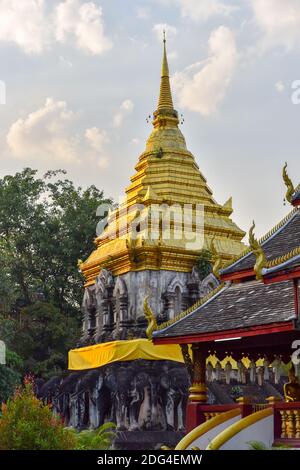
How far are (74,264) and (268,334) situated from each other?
89.5 feet

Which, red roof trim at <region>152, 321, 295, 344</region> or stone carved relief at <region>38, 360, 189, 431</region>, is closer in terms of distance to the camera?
red roof trim at <region>152, 321, 295, 344</region>

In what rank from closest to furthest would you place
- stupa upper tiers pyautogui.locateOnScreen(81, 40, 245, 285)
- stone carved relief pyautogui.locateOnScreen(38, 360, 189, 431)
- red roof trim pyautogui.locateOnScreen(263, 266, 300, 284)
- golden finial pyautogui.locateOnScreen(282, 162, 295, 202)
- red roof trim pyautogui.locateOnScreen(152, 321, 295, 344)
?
red roof trim pyautogui.locateOnScreen(263, 266, 300, 284) → red roof trim pyautogui.locateOnScreen(152, 321, 295, 344) → golden finial pyautogui.locateOnScreen(282, 162, 295, 202) → stone carved relief pyautogui.locateOnScreen(38, 360, 189, 431) → stupa upper tiers pyautogui.locateOnScreen(81, 40, 245, 285)

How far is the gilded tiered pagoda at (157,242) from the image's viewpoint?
27203 millimetres

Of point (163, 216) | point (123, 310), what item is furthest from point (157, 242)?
point (123, 310)

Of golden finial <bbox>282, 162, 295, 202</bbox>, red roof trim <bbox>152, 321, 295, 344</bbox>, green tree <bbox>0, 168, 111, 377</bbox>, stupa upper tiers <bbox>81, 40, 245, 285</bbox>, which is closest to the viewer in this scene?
Answer: red roof trim <bbox>152, 321, 295, 344</bbox>

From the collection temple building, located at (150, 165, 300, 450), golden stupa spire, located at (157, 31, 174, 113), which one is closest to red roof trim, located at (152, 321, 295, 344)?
temple building, located at (150, 165, 300, 450)

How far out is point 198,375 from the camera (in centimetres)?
1404

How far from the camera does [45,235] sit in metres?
38.7

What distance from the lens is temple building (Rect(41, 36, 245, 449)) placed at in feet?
80.2

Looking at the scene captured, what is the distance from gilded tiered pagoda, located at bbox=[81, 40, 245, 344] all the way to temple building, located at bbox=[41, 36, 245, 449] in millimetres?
37

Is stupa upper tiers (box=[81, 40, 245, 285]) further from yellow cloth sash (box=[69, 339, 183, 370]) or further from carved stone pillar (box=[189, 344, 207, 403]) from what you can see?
carved stone pillar (box=[189, 344, 207, 403])

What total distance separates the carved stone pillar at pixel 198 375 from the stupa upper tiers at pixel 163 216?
1312 cm

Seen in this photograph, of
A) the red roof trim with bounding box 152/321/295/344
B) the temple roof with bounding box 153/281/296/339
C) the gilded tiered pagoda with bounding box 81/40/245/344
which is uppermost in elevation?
the gilded tiered pagoda with bounding box 81/40/245/344
